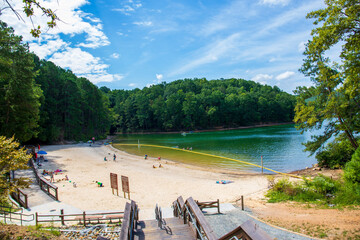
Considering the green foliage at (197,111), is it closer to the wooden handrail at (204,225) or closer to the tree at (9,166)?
the tree at (9,166)

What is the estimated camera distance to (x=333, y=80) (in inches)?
708

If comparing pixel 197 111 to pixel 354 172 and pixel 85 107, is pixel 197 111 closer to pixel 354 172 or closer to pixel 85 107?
pixel 85 107

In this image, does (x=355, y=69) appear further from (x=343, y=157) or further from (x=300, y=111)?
(x=343, y=157)

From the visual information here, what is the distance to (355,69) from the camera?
8.54 metres

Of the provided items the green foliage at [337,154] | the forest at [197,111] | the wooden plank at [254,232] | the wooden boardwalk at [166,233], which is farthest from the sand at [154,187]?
the forest at [197,111]

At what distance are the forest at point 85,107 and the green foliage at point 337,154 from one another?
3357cm

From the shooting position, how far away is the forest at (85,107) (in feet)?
84.6

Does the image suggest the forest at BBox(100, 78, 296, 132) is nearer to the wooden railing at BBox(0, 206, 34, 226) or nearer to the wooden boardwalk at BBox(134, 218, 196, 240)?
the wooden railing at BBox(0, 206, 34, 226)

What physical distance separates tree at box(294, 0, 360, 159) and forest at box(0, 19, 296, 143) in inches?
919

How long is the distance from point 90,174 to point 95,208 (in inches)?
480

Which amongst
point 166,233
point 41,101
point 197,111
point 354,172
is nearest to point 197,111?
point 197,111

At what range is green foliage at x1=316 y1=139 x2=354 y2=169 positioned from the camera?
22.2 metres

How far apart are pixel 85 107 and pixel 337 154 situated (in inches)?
2679

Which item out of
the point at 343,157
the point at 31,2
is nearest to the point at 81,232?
the point at 31,2
